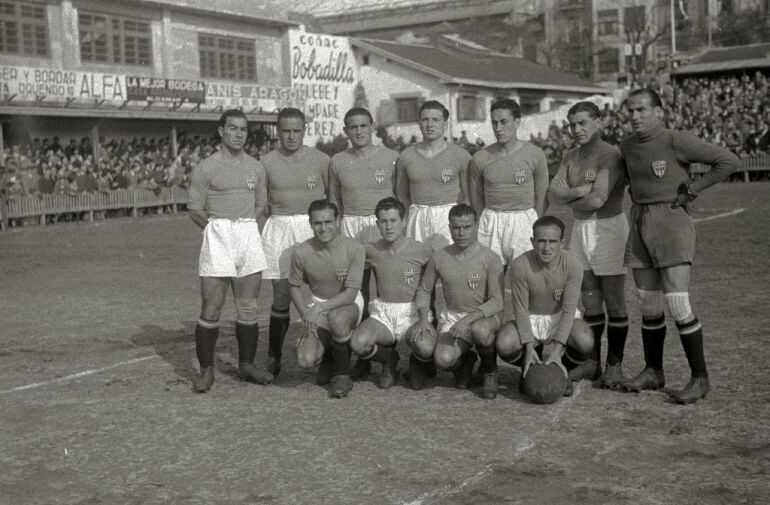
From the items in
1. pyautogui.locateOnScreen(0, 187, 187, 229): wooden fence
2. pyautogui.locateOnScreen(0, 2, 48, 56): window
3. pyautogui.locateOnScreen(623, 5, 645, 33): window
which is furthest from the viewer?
pyautogui.locateOnScreen(623, 5, 645, 33): window

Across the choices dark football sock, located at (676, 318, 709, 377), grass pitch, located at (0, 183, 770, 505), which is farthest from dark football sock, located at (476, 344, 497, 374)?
dark football sock, located at (676, 318, 709, 377)

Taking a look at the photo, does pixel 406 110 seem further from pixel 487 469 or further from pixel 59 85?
pixel 487 469

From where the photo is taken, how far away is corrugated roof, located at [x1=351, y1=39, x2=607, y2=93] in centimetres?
4106

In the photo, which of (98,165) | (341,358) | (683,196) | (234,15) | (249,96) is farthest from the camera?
(234,15)

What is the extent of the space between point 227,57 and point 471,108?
11751mm

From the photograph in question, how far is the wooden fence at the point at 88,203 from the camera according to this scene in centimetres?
2389

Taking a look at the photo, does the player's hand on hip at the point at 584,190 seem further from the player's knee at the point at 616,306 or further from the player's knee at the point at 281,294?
the player's knee at the point at 281,294

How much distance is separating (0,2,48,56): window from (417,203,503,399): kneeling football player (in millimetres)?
26016

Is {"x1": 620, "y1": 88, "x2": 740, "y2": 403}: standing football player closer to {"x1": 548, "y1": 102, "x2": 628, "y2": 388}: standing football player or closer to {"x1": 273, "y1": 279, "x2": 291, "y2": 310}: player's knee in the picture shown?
{"x1": 548, "y1": 102, "x2": 628, "y2": 388}: standing football player

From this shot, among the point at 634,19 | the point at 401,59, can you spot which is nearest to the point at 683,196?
the point at 401,59

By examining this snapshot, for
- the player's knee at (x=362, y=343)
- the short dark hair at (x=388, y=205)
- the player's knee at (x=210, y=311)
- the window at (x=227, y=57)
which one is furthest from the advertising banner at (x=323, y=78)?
the player's knee at (x=362, y=343)

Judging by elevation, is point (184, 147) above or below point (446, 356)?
above

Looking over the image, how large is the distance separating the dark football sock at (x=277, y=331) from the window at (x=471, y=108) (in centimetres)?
3440

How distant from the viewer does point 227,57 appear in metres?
36.9
